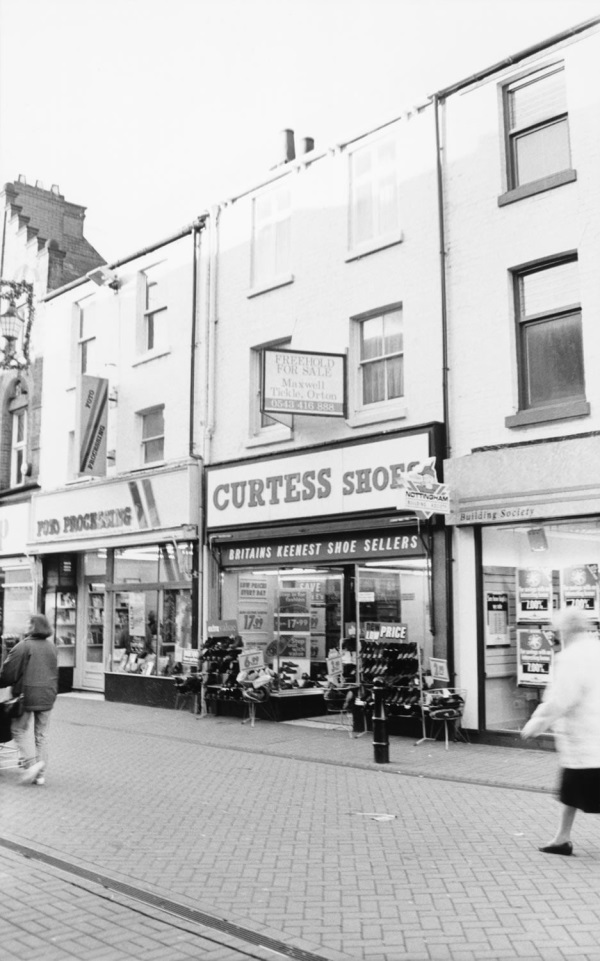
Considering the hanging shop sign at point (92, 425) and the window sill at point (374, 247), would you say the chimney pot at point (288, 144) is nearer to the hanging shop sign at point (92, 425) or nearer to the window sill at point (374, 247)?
the window sill at point (374, 247)

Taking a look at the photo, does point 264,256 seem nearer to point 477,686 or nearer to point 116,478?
point 116,478

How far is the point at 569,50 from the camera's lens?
41.1 ft

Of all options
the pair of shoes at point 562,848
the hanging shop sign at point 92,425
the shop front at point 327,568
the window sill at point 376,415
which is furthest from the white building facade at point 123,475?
the pair of shoes at point 562,848

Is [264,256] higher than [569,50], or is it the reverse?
[569,50]

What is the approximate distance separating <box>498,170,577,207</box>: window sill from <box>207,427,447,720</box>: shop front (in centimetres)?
348

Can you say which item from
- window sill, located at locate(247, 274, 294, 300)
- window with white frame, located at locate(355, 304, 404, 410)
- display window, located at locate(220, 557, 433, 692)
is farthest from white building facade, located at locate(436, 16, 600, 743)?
window sill, located at locate(247, 274, 294, 300)

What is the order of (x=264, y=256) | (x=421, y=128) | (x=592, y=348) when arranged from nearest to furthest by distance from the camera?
(x=592, y=348) < (x=421, y=128) < (x=264, y=256)

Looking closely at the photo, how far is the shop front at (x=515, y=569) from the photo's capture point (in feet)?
39.2

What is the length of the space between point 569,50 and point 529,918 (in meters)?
11.3

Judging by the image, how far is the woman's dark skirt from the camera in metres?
6.51

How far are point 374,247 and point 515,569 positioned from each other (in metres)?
5.72

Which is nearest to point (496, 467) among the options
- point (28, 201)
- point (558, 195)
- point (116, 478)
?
point (558, 195)

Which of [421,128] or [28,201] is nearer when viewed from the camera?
[421,128]

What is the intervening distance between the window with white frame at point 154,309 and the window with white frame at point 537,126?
329 inches
